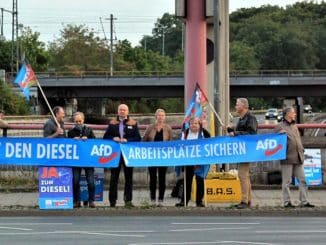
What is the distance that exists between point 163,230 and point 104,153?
3.47 metres

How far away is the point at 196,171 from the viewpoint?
15.3 metres

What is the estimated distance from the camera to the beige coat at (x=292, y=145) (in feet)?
49.1

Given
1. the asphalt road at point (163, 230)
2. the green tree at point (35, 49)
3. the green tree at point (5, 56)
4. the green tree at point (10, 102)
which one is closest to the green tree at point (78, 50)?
the green tree at point (35, 49)

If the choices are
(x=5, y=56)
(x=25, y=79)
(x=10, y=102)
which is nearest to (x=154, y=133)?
(x=25, y=79)

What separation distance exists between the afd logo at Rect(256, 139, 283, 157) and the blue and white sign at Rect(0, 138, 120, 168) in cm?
288

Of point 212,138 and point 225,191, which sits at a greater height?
point 212,138

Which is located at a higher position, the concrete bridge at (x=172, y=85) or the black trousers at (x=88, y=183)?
the concrete bridge at (x=172, y=85)

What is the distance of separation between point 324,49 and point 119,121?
165 metres

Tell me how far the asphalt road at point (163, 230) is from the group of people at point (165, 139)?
997 millimetres

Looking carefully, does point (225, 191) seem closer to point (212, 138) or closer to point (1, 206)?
point (212, 138)

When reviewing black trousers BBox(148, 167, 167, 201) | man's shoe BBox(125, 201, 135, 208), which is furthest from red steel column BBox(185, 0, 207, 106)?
man's shoe BBox(125, 201, 135, 208)

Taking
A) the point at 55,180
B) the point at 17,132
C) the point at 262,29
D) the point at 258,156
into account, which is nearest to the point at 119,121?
the point at 55,180

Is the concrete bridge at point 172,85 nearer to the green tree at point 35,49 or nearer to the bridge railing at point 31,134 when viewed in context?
the green tree at point 35,49

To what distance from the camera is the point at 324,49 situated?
175 meters
